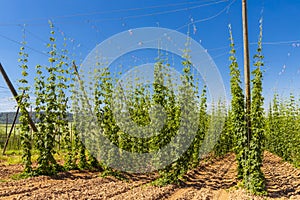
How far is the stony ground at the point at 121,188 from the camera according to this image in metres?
6.16

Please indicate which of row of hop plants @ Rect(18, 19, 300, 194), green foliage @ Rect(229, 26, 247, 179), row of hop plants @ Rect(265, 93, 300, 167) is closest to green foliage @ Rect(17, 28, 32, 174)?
row of hop plants @ Rect(18, 19, 300, 194)

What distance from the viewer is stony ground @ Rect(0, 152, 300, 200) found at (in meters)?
6.16

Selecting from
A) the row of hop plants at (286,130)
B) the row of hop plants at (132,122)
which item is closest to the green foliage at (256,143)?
the row of hop plants at (132,122)

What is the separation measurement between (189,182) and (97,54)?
498 cm

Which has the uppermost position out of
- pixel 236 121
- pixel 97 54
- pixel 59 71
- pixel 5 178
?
pixel 97 54

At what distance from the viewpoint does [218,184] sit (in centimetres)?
814

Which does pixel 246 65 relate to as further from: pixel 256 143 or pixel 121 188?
pixel 121 188

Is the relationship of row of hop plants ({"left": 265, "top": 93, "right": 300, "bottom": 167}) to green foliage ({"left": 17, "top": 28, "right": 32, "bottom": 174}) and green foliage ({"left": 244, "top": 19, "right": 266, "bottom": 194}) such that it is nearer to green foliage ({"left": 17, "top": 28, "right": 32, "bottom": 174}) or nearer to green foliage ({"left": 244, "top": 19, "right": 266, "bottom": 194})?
green foliage ({"left": 244, "top": 19, "right": 266, "bottom": 194})

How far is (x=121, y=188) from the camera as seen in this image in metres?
7.07

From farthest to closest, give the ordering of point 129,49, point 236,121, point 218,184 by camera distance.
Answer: point 129,49
point 218,184
point 236,121

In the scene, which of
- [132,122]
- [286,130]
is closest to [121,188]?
[132,122]

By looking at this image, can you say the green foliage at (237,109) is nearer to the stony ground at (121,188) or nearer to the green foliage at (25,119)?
the stony ground at (121,188)

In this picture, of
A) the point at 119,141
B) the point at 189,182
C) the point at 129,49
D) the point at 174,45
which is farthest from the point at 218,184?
the point at 129,49

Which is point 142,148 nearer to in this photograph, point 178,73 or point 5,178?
point 178,73
